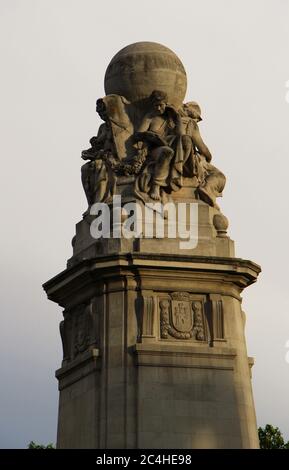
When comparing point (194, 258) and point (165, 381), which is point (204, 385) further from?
point (194, 258)

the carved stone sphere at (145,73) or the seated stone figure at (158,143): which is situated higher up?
the carved stone sphere at (145,73)

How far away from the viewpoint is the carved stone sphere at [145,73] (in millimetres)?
39344

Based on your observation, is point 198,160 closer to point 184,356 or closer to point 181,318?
point 181,318

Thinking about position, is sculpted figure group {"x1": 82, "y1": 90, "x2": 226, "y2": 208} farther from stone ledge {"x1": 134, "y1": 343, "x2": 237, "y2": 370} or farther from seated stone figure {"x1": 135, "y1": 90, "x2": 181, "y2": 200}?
stone ledge {"x1": 134, "y1": 343, "x2": 237, "y2": 370}

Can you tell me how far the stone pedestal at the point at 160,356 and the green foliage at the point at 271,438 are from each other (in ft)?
71.7

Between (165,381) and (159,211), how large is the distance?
15.2 ft

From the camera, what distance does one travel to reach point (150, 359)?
3603 centimetres

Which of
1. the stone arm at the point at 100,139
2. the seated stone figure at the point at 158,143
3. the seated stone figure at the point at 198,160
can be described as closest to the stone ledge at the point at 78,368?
the seated stone figure at the point at 158,143

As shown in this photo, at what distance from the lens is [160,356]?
119ft

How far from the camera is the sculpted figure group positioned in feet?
126
